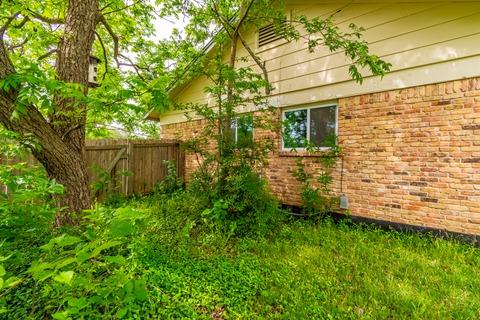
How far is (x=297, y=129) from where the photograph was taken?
256 inches

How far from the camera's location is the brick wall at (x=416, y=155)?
4230 millimetres

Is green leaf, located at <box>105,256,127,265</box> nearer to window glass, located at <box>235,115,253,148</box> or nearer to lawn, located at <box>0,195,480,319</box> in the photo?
lawn, located at <box>0,195,480,319</box>

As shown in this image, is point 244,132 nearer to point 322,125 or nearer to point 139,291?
point 322,125

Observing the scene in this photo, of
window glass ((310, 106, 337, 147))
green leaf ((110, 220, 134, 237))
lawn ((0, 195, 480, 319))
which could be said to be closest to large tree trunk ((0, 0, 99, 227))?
lawn ((0, 195, 480, 319))

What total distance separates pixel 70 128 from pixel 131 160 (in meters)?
5.31

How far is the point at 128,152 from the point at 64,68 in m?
5.15

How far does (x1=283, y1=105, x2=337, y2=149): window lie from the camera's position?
599cm

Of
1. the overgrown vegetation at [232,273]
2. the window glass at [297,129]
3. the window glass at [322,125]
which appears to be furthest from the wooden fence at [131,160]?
the window glass at [322,125]

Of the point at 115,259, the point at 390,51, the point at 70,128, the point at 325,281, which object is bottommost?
the point at 325,281

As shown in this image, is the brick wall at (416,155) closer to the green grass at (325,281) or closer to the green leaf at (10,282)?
the green grass at (325,281)

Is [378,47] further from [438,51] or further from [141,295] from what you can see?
[141,295]

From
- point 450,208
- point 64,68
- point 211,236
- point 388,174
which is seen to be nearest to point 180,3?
point 64,68

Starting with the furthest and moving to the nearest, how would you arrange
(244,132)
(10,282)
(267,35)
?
(267,35) < (244,132) < (10,282)

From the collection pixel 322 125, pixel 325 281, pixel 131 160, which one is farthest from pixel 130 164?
pixel 325 281
